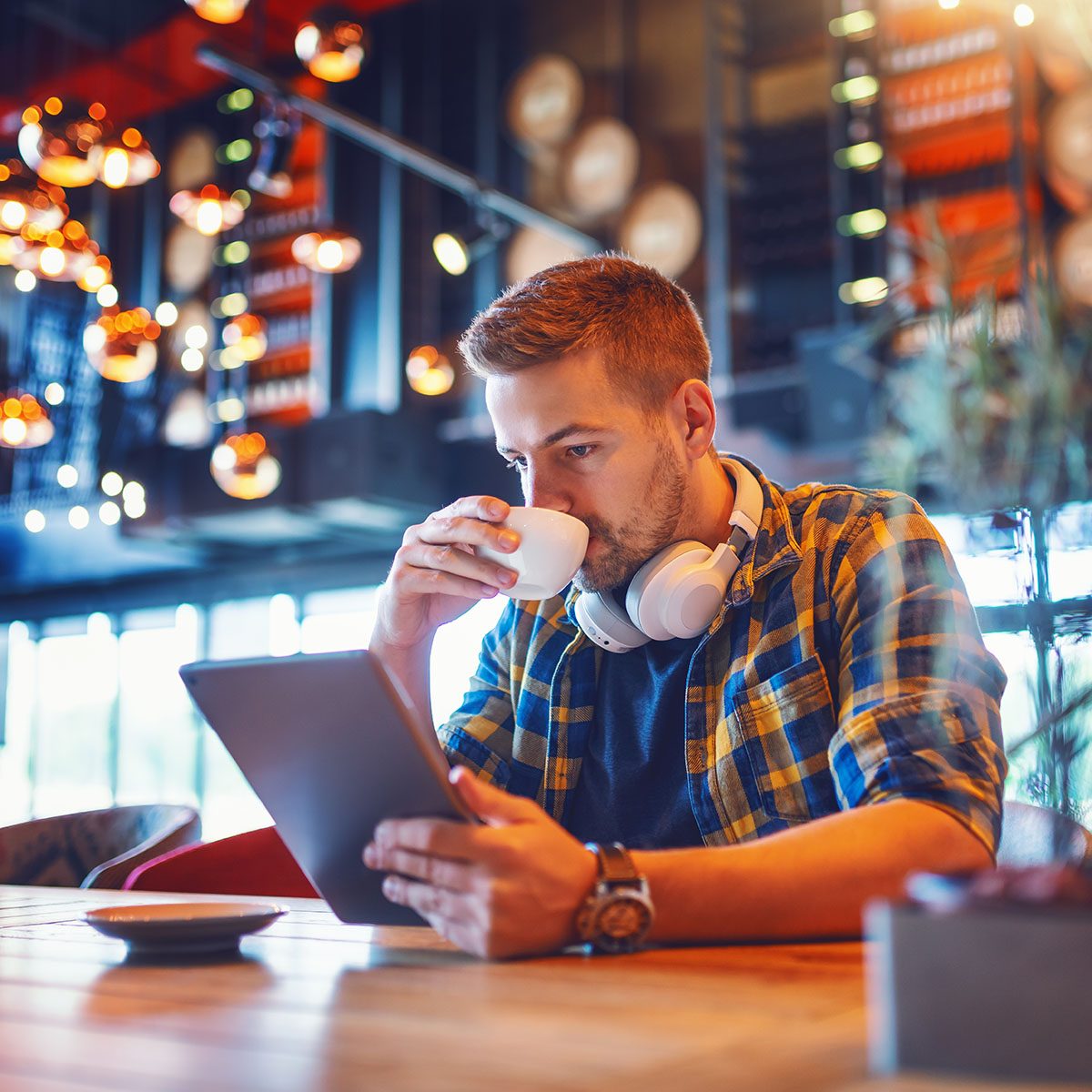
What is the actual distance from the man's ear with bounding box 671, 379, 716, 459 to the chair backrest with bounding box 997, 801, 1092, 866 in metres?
0.64

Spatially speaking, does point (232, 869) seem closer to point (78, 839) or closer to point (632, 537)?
point (78, 839)

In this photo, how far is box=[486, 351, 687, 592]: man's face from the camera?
5.54 ft

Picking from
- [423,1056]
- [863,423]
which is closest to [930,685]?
[423,1056]

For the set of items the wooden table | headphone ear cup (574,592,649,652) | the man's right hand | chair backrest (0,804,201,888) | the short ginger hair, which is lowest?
chair backrest (0,804,201,888)

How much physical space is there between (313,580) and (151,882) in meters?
6.00

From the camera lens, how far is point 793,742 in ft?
5.15

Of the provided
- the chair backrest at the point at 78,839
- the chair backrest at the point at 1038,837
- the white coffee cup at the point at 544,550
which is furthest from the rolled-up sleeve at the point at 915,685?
the chair backrest at the point at 78,839

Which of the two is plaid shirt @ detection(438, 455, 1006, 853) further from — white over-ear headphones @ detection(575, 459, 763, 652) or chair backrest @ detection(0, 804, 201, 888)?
chair backrest @ detection(0, 804, 201, 888)

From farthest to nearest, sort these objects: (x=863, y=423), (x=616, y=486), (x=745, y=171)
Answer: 1. (x=745, y=171)
2. (x=863, y=423)
3. (x=616, y=486)

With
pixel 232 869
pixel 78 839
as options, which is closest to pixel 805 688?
pixel 232 869

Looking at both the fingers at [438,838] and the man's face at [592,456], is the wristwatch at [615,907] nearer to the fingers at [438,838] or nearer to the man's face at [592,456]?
the fingers at [438,838]

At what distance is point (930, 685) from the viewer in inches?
53.3

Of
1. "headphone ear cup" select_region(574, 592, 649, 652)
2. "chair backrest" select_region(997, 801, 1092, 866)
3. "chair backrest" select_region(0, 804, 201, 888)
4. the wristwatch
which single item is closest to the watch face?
the wristwatch

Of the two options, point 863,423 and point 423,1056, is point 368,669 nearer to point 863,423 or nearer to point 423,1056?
point 423,1056
